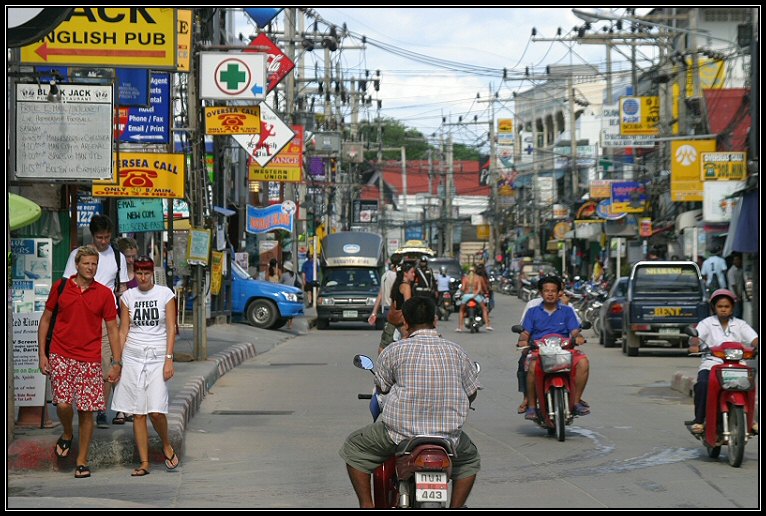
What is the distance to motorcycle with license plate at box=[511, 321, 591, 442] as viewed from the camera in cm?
1200

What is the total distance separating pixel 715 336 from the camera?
425 inches

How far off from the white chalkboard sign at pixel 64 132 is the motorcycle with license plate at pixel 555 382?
14.8ft

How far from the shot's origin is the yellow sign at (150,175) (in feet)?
60.0

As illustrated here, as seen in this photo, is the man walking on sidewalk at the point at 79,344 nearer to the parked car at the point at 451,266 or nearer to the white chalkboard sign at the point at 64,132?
the white chalkboard sign at the point at 64,132

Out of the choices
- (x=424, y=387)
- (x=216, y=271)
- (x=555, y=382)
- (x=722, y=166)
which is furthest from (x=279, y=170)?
(x=424, y=387)

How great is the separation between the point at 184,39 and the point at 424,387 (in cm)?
1474

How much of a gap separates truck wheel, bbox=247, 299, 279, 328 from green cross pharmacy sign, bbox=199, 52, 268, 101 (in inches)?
489

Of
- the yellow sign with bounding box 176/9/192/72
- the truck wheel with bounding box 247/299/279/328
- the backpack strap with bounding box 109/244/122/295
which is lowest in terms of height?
the truck wheel with bounding box 247/299/279/328

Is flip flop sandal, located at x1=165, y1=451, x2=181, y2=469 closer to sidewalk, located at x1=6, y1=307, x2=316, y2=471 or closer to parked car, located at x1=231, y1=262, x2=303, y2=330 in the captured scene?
sidewalk, located at x1=6, y1=307, x2=316, y2=471

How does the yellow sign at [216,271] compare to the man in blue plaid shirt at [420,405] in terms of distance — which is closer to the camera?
the man in blue plaid shirt at [420,405]

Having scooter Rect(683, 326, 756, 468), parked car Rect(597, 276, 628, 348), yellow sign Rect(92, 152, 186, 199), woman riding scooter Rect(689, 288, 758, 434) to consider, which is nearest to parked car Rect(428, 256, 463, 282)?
parked car Rect(597, 276, 628, 348)

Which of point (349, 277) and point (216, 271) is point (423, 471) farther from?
point (349, 277)

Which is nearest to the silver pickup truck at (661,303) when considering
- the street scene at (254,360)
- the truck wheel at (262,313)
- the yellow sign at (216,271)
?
the street scene at (254,360)

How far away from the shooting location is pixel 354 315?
3412 cm
